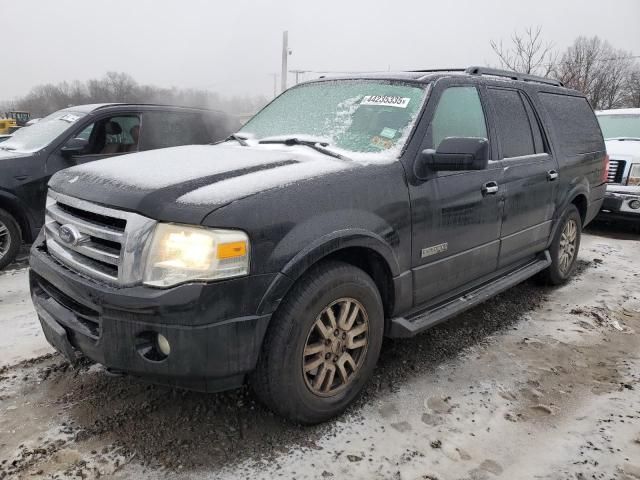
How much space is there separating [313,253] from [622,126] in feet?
27.7

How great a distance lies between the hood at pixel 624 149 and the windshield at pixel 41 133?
7.32 meters

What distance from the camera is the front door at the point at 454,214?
2.94 m

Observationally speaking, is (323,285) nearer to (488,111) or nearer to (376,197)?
(376,197)

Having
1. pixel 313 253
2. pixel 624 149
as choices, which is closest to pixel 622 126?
pixel 624 149

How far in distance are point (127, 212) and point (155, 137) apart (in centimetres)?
411

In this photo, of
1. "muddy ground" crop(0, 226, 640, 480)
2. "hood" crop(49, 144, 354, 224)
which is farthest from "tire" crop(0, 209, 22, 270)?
"hood" crop(49, 144, 354, 224)

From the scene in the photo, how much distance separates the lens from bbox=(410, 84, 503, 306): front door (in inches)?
116

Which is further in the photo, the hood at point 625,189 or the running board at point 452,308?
the hood at point 625,189

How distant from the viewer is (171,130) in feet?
20.0

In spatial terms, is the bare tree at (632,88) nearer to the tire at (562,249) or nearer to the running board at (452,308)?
the tire at (562,249)

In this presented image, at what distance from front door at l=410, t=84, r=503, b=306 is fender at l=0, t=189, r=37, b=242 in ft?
13.9

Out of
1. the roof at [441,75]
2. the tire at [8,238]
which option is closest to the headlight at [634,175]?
the roof at [441,75]

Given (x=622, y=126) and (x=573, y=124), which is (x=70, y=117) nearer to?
(x=573, y=124)

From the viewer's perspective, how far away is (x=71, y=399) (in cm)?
274
